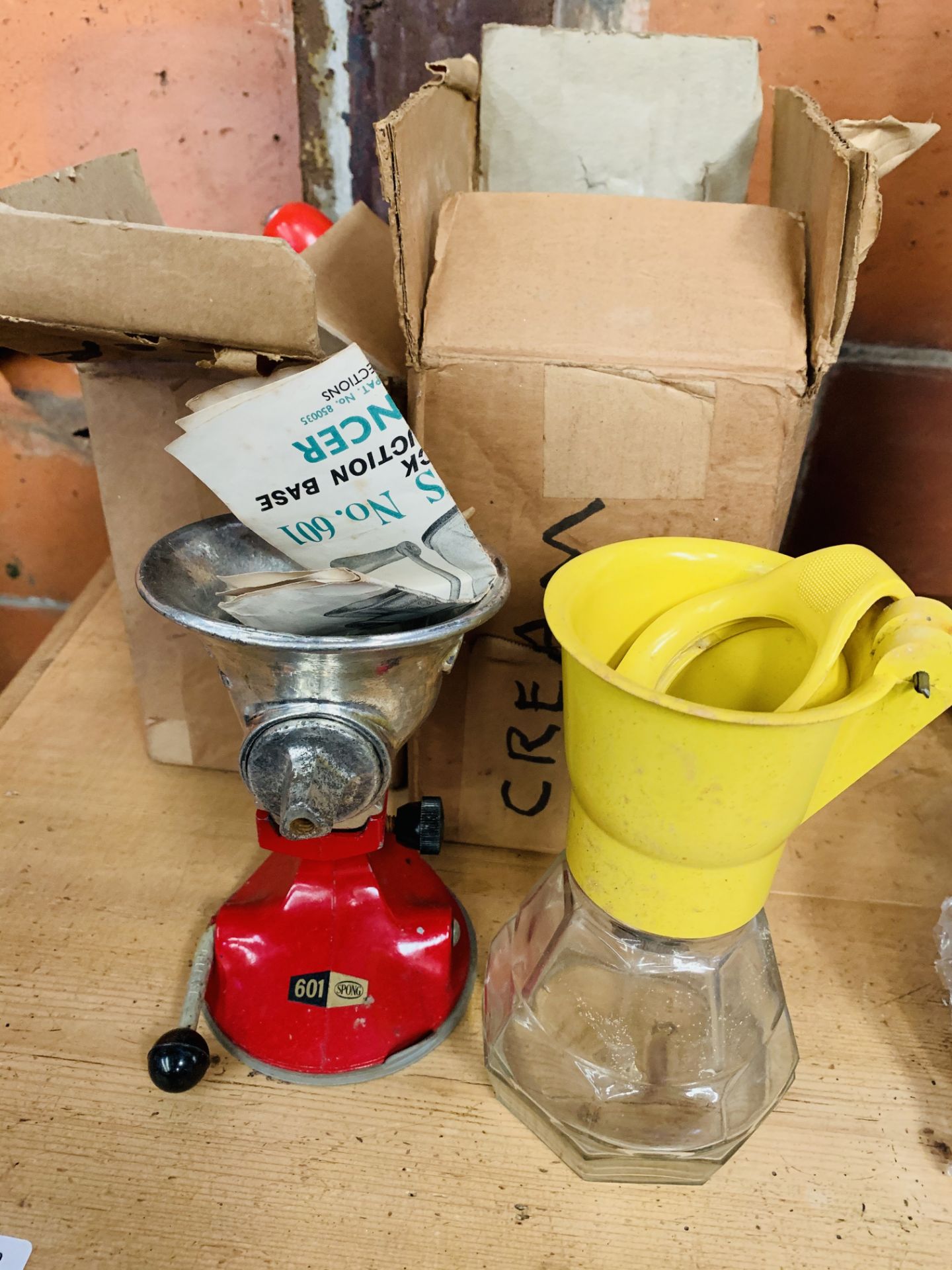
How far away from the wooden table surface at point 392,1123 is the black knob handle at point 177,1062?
0.10 feet

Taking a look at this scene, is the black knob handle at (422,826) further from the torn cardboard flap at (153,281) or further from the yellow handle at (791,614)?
the torn cardboard flap at (153,281)

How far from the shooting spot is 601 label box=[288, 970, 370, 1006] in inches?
22.2

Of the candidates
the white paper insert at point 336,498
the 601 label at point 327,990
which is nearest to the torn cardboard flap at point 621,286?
the white paper insert at point 336,498

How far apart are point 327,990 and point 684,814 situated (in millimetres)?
285

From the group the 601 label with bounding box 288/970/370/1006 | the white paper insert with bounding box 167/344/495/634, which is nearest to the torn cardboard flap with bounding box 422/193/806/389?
the white paper insert with bounding box 167/344/495/634

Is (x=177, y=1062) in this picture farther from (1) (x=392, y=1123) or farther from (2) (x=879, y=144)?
(2) (x=879, y=144)

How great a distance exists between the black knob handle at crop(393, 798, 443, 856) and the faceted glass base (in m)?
0.09

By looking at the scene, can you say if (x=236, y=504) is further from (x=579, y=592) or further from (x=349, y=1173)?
(x=349, y=1173)

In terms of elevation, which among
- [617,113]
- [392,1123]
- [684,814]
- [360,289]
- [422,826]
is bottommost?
[392,1123]

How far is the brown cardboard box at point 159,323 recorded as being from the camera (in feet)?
1.39

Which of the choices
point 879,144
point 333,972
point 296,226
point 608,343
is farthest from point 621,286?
point 333,972

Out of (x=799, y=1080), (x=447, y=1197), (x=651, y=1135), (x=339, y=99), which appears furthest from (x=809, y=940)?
(x=339, y=99)

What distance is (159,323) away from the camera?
1.44ft

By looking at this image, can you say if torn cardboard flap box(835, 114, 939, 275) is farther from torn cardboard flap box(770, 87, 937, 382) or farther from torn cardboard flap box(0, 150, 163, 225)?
torn cardboard flap box(0, 150, 163, 225)
